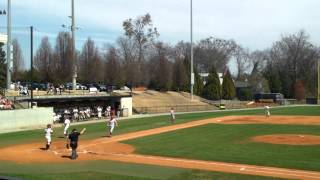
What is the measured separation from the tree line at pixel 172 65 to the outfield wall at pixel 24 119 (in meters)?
15.4

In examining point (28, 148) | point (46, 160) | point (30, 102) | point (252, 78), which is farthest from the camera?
point (252, 78)

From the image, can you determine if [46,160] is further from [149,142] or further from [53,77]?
[53,77]

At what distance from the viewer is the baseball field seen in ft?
68.4

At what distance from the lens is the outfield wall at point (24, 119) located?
42.4m

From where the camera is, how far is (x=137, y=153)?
2755 centimetres

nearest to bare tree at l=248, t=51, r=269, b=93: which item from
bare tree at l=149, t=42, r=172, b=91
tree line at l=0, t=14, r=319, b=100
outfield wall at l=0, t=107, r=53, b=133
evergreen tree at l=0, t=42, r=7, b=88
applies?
tree line at l=0, t=14, r=319, b=100

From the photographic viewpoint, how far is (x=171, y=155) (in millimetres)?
26266

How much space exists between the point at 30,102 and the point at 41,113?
10.8 feet

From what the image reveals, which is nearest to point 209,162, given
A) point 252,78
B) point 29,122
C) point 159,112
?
point 29,122

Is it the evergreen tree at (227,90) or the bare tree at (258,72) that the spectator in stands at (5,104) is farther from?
the bare tree at (258,72)

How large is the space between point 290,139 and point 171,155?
10.2 m

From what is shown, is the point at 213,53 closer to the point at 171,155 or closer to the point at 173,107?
the point at 173,107

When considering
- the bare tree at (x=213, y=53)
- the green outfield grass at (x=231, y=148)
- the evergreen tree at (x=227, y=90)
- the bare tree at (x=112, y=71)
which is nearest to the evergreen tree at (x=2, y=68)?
the bare tree at (x=112, y=71)

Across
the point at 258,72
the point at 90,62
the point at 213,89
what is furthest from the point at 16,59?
the point at 258,72
